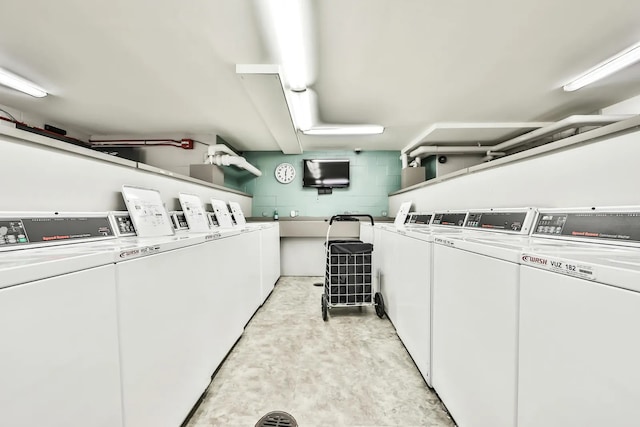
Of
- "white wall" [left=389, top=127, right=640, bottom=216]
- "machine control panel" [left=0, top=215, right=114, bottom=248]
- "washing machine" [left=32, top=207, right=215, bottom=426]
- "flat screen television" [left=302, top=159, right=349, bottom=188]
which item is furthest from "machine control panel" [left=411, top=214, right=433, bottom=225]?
"machine control panel" [left=0, top=215, right=114, bottom=248]

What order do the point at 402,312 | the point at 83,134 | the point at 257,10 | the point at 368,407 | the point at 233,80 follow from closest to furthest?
the point at 368,407 → the point at 257,10 → the point at 402,312 → the point at 233,80 → the point at 83,134

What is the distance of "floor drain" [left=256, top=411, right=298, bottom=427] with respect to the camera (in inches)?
43.2

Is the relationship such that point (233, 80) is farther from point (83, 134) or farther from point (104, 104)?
point (83, 134)

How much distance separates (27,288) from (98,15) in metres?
2.19

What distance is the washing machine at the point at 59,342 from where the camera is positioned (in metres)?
0.46

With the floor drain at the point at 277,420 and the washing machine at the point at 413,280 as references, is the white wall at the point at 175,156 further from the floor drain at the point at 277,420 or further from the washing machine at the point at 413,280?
the floor drain at the point at 277,420

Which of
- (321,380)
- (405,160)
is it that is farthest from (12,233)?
(405,160)

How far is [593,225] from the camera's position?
3.02 feet

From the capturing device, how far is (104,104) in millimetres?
3025

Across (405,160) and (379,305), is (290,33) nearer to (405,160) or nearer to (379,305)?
(379,305)

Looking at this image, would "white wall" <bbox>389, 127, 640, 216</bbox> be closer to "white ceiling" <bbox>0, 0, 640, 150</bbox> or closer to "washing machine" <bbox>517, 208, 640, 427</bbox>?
"washing machine" <bbox>517, 208, 640, 427</bbox>

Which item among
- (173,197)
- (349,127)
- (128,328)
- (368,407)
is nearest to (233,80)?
(173,197)

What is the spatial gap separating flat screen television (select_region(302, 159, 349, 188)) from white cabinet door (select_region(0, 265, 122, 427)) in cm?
390

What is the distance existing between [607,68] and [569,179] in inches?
85.5
